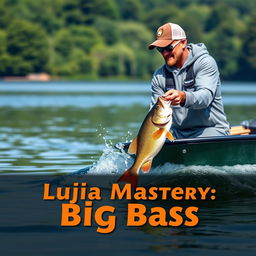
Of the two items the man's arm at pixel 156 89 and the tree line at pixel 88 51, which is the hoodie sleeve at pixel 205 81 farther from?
the tree line at pixel 88 51

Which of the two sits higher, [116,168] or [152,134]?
[116,168]

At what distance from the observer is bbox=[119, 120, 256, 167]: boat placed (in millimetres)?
11797

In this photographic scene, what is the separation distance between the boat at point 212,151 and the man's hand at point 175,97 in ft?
3.44

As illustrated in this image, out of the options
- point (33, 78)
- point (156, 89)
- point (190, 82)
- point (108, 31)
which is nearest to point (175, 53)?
point (190, 82)

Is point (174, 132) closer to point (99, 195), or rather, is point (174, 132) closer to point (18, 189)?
point (99, 195)

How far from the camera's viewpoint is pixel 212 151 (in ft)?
39.2

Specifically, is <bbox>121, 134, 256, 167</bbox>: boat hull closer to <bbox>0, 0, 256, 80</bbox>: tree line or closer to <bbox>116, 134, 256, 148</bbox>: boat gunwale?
<bbox>116, 134, 256, 148</bbox>: boat gunwale

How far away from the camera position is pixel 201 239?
9359mm

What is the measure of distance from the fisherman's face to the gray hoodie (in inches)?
5.2

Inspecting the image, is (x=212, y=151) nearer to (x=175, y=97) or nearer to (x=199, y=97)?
(x=199, y=97)

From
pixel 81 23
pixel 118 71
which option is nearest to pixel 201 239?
pixel 118 71

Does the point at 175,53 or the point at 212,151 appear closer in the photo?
the point at 175,53

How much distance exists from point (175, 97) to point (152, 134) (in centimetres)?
79

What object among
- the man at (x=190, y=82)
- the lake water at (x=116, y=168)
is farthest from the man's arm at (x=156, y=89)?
the lake water at (x=116, y=168)
